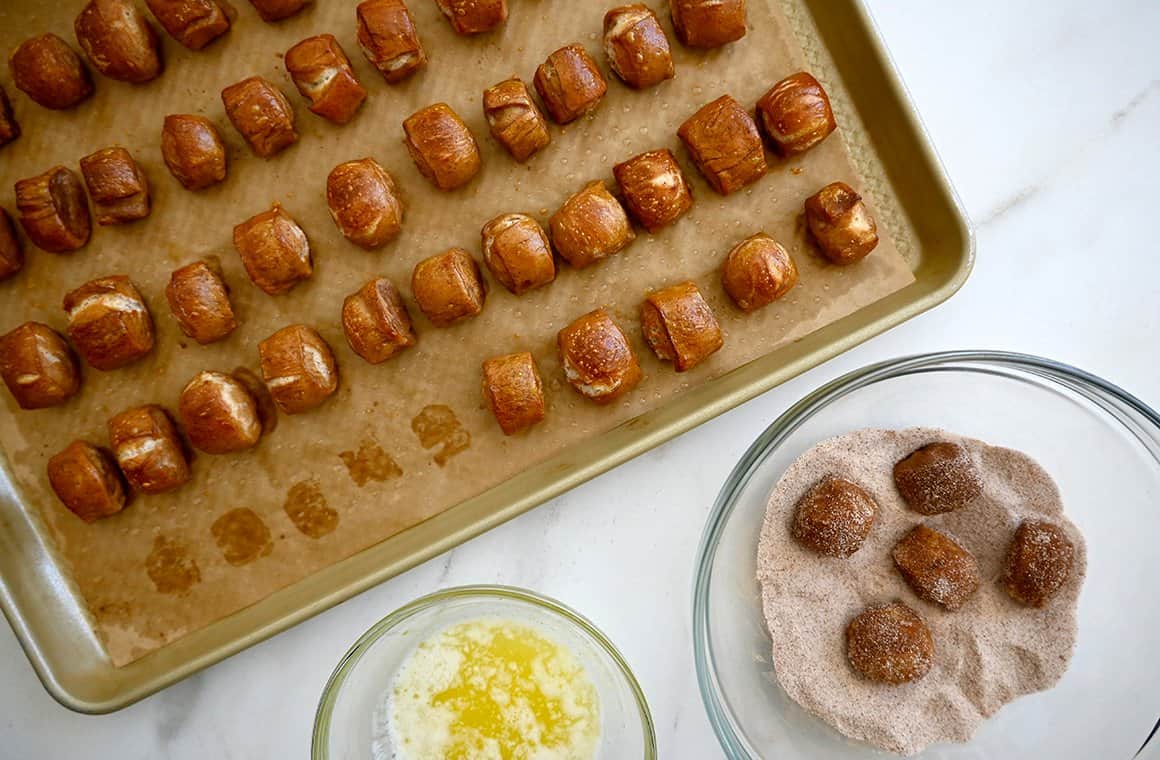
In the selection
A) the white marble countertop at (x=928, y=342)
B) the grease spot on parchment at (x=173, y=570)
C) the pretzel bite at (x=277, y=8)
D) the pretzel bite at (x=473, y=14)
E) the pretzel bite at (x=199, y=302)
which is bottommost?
the white marble countertop at (x=928, y=342)

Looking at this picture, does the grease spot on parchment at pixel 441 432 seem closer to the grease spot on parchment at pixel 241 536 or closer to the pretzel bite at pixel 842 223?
the grease spot on parchment at pixel 241 536

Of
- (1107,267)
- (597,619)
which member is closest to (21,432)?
(597,619)

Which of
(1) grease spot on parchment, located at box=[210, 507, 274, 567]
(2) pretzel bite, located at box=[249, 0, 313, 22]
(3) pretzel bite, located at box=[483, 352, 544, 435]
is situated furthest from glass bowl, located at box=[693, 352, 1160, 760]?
(2) pretzel bite, located at box=[249, 0, 313, 22]

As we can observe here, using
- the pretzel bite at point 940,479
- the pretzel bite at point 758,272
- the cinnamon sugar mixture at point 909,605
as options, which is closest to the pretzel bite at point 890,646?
the cinnamon sugar mixture at point 909,605

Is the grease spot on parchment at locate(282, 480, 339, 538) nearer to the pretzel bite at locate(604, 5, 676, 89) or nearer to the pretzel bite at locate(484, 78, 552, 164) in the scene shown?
the pretzel bite at locate(484, 78, 552, 164)

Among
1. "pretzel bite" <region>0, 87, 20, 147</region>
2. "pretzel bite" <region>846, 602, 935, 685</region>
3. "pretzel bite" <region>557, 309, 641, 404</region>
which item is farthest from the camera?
"pretzel bite" <region>0, 87, 20, 147</region>
